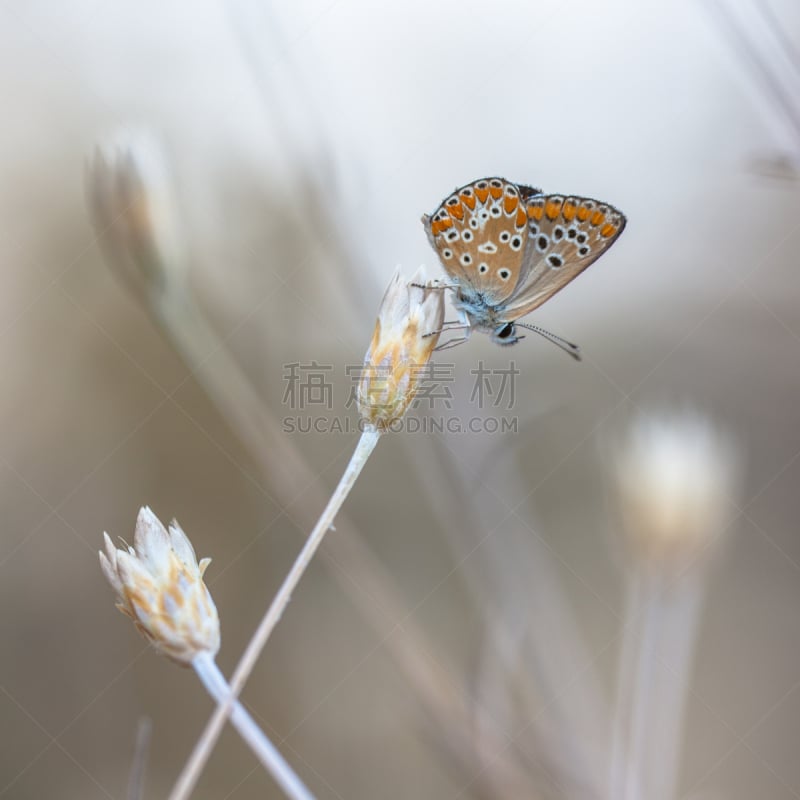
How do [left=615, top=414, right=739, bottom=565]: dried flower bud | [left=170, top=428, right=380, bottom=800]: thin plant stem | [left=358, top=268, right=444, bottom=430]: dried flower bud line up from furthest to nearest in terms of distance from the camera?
[left=615, top=414, right=739, bottom=565]: dried flower bud < [left=358, top=268, right=444, bottom=430]: dried flower bud < [left=170, top=428, right=380, bottom=800]: thin plant stem

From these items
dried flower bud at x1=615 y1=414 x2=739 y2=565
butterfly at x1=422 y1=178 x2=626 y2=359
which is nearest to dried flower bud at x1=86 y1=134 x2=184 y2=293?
butterfly at x1=422 y1=178 x2=626 y2=359

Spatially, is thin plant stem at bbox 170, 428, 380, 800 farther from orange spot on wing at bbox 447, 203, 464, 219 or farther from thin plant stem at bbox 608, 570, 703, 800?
orange spot on wing at bbox 447, 203, 464, 219

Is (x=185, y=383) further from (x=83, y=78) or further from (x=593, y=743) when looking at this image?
(x=593, y=743)

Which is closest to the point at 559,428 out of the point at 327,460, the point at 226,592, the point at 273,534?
the point at 327,460

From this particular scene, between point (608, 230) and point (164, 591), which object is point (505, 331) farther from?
point (164, 591)

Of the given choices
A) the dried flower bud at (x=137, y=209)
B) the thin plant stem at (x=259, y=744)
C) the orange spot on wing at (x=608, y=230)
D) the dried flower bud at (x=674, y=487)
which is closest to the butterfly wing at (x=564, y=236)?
the orange spot on wing at (x=608, y=230)

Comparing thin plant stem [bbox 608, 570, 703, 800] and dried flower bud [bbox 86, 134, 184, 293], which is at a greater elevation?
dried flower bud [bbox 86, 134, 184, 293]

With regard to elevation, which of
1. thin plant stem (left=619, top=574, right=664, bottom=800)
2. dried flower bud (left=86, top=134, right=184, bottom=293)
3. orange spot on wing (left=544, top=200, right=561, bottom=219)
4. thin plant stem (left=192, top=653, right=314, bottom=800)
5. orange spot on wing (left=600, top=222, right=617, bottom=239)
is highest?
dried flower bud (left=86, top=134, right=184, bottom=293)
